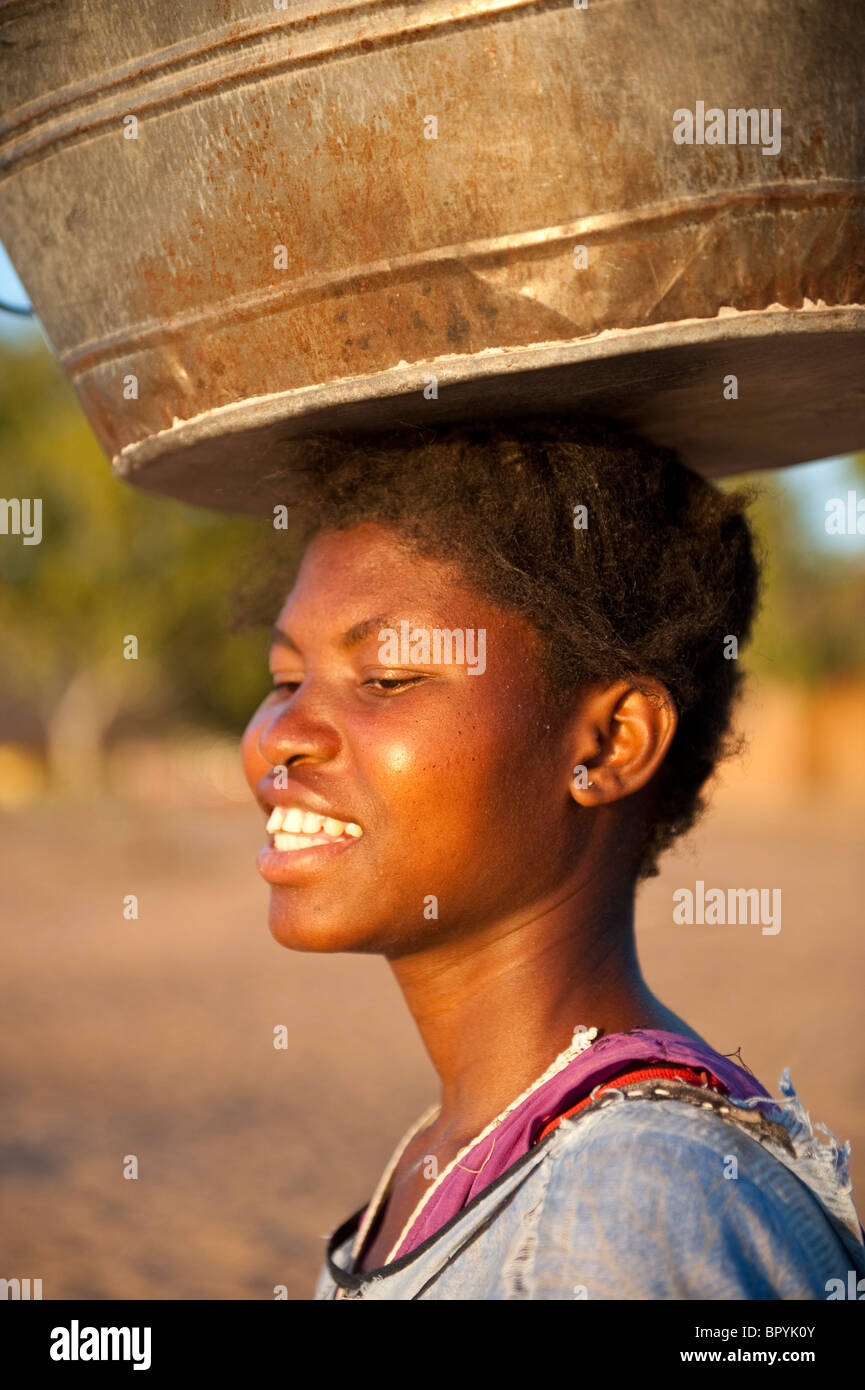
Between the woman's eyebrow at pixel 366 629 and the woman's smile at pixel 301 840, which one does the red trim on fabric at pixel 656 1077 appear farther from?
the woman's eyebrow at pixel 366 629

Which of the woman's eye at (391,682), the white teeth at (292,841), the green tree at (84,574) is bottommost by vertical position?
the white teeth at (292,841)

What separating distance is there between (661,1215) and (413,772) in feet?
2.21

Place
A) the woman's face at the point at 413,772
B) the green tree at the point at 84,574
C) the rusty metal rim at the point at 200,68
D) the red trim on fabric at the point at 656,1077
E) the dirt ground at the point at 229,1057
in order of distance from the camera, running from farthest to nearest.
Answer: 1. the green tree at the point at 84,574
2. the dirt ground at the point at 229,1057
3. the woman's face at the point at 413,772
4. the red trim on fabric at the point at 656,1077
5. the rusty metal rim at the point at 200,68

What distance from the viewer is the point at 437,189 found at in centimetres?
137

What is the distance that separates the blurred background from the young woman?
490 mm

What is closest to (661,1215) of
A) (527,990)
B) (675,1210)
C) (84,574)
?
(675,1210)

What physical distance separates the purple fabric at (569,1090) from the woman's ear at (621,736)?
0.36 m

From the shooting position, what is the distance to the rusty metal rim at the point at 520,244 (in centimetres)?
135

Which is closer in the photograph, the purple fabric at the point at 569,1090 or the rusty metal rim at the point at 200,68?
the rusty metal rim at the point at 200,68

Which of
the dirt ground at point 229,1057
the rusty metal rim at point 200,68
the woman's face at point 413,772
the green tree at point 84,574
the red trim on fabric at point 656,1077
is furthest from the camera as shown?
the green tree at point 84,574

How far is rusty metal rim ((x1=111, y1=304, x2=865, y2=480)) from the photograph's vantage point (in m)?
1.40

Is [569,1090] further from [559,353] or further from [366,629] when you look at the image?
[559,353]

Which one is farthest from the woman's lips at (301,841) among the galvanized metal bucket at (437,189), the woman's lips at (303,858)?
the galvanized metal bucket at (437,189)

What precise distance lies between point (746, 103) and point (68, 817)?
23232mm
